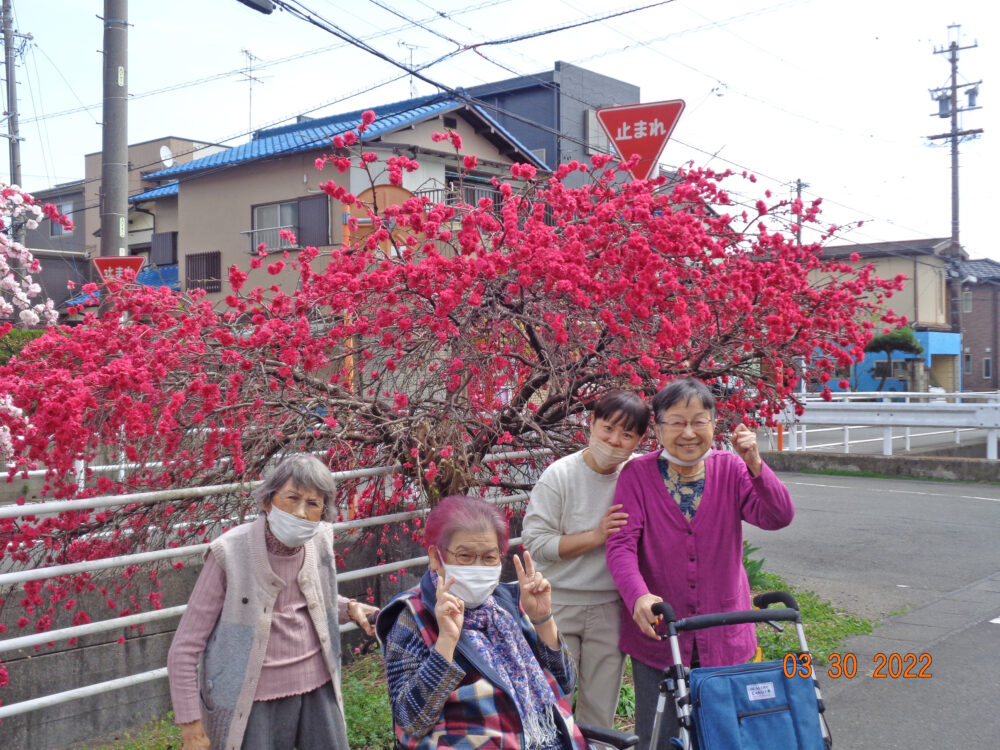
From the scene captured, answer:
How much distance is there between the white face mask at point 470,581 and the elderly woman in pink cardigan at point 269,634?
0.46 m

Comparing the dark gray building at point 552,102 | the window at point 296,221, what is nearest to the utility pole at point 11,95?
the window at point 296,221

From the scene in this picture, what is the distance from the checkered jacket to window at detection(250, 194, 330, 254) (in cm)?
1984

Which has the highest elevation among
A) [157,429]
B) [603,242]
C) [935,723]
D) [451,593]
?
[603,242]

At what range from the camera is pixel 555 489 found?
362 centimetres

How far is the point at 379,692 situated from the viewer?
191 inches

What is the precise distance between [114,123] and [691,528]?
334 inches

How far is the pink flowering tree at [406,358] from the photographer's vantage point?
14.8 feet

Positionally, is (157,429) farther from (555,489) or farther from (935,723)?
(935,723)

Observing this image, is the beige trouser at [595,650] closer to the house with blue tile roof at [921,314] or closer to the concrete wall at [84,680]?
the concrete wall at [84,680]

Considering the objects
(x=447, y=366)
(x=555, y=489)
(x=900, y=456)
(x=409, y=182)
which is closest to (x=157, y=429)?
(x=447, y=366)

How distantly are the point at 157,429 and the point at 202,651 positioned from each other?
1604 millimetres

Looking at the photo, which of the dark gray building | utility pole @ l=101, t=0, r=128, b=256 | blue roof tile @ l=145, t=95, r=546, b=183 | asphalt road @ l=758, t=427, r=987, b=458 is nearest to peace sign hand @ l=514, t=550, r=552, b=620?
utility pole @ l=101, t=0, r=128, b=256
